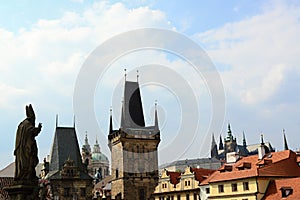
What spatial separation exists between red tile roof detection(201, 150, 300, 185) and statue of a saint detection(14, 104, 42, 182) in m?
28.2

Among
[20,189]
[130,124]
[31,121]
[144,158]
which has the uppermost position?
[130,124]

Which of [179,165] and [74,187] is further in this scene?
[179,165]

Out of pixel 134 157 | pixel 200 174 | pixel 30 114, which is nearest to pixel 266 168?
pixel 200 174

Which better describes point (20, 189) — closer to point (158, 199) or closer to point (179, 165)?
point (158, 199)

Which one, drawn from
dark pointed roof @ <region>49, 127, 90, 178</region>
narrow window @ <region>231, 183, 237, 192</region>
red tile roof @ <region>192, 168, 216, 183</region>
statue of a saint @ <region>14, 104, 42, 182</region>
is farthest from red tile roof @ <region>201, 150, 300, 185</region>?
statue of a saint @ <region>14, 104, 42, 182</region>

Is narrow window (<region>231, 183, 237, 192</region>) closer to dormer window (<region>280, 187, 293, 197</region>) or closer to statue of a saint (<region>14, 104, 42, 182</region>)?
dormer window (<region>280, 187, 293, 197</region>)

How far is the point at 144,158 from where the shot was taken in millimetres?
73562

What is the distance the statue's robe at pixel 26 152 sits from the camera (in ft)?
57.1

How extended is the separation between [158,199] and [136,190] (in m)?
12.6

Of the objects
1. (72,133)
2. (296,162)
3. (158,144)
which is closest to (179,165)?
(158,144)

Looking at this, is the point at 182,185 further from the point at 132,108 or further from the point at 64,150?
the point at 132,108

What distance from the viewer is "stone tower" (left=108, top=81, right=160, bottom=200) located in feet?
234

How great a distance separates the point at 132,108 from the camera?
7869cm

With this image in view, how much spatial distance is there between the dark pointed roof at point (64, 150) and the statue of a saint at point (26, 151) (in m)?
43.5
